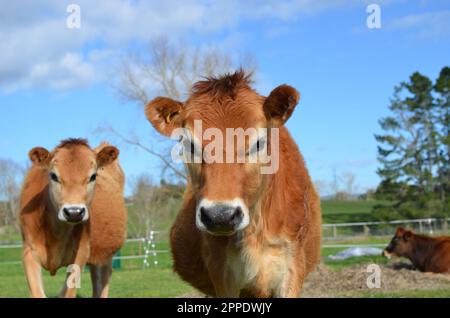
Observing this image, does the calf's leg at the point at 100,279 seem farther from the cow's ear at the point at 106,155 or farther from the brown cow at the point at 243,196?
the brown cow at the point at 243,196

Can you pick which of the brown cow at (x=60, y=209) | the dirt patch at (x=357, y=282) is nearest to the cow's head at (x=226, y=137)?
the brown cow at (x=60, y=209)

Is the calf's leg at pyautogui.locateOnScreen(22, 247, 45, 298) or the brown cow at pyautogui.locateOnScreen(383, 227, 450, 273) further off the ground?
the calf's leg at pyautogui.locateOnScreen(22, 247, 45, 298)

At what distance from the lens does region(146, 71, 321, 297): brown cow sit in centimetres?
425

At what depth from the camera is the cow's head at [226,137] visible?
4102 millimetres

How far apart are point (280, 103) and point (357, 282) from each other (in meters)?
8.83

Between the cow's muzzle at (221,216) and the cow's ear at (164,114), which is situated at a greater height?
the cow's ear at (164,114)

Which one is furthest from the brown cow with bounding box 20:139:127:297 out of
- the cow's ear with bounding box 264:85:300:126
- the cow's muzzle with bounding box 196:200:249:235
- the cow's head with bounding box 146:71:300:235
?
the cow's muzzle with bounding box 196:200:249:235

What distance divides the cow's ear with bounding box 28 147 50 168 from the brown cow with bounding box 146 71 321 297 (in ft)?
13.8

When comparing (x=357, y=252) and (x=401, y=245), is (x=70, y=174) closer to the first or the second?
(x=401, y=245)

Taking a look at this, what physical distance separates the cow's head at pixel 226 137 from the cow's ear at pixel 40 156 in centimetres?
462

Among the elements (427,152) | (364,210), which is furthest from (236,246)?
(364,210)

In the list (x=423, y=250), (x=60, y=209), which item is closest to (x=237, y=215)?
(x=60, y=209)

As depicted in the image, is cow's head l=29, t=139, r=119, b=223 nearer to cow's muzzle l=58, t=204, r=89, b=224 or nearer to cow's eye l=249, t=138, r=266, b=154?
cow's muzzle l=58, t=204, r=89, b=224

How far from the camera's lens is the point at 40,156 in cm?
920
